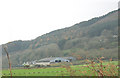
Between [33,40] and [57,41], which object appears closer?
[57,41]

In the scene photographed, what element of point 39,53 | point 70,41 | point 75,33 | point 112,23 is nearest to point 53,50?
point 39,53

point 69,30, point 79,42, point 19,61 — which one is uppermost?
point 69,30

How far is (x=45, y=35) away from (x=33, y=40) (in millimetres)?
8298

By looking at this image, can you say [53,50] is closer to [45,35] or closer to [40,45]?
[40,45]

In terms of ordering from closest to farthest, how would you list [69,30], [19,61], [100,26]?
[19,61], [100,26], [69,30]

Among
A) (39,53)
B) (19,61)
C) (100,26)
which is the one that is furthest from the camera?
(100,26)

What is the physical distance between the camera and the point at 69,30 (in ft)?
329

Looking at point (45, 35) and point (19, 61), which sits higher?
point (45, 35)

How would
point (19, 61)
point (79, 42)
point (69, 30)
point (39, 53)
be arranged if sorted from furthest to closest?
point (69, 30)
point (79, 42)
point (39, 53)
point (19, 61)

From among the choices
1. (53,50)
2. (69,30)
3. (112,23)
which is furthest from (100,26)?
(53,50)

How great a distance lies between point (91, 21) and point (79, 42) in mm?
25282

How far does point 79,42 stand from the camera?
8069cm

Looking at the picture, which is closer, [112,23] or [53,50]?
[53,50]

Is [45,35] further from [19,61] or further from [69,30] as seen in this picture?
[19,61]
